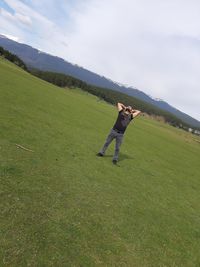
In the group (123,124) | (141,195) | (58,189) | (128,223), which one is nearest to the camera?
(128,223)

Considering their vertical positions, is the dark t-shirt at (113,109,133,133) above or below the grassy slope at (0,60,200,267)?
above

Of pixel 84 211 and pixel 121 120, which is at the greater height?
pixel 121 120

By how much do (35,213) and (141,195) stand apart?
6.90m

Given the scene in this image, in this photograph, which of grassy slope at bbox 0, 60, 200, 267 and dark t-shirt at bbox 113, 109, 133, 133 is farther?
dark t-shirt at bbox 113, 109, 133, 133

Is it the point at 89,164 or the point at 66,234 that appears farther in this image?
the point at 89,164

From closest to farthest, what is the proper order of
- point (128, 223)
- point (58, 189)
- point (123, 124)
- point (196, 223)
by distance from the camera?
1. point (128, 223)
2. point (58, 189)
3. point (196, 223)
4. point (123, 124)

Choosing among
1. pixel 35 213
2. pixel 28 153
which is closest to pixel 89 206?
pixel 35 213

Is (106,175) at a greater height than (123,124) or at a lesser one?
lesser

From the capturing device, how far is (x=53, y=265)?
799 cm

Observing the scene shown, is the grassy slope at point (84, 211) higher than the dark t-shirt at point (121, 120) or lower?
lower

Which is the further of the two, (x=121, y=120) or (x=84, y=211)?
(x=121, y=120)

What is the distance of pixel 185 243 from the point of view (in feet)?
39.4

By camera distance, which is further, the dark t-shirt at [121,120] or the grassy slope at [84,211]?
the dark t-shirt at [121,120]

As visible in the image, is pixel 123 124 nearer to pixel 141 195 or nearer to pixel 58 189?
pixel 141 195
